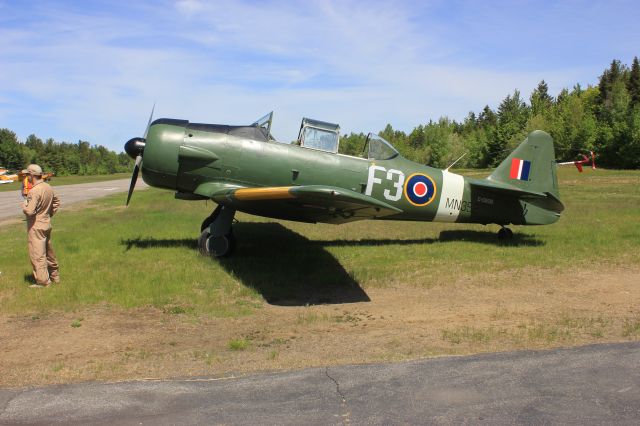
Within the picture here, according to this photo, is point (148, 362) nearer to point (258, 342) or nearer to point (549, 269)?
point (258, 342)

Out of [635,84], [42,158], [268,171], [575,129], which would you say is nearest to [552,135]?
[575,129]

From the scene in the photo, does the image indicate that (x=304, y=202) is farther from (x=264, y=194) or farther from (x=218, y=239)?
(x=218, y=239)

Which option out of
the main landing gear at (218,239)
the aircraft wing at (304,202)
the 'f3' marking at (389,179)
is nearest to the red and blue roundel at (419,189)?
the 'f3' marking at (389,179)

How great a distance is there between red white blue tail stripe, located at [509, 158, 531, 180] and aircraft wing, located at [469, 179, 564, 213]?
19.0 inches

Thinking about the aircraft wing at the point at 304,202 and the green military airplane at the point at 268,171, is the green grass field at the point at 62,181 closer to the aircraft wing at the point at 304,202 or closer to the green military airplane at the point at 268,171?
the green military airplane at the point at 268,171

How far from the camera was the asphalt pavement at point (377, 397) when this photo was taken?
3.59m

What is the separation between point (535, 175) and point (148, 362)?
31.7 ft

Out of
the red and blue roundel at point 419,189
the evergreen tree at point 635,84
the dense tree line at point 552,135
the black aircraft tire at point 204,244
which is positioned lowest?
the black aircraft tire at point 204,244

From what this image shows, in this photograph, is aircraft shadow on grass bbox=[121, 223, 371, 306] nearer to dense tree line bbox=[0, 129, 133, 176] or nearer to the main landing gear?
the main landing gear

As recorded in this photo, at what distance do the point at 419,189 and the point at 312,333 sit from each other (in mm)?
5811

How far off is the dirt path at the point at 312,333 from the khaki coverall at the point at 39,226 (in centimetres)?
136

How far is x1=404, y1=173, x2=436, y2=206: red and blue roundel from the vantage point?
1084 cm

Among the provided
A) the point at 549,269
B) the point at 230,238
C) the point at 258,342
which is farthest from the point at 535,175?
the point at 258,342

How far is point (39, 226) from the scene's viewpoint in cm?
739
